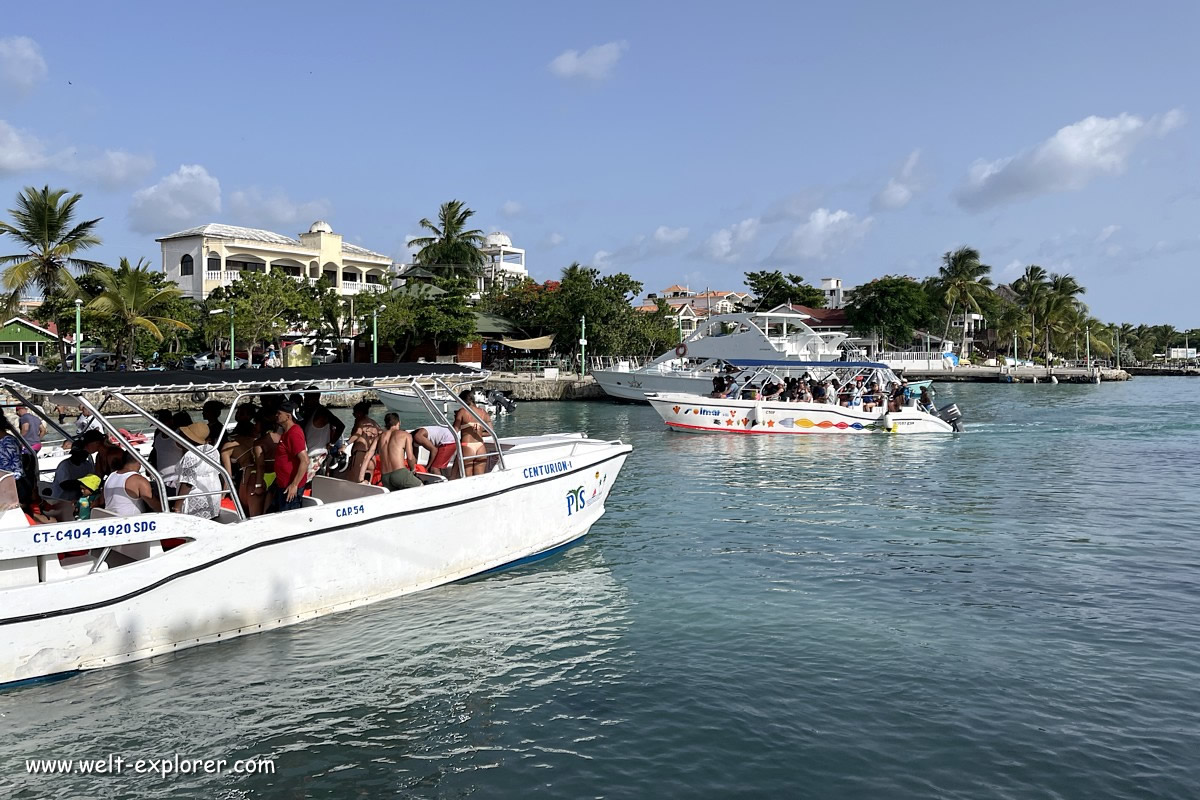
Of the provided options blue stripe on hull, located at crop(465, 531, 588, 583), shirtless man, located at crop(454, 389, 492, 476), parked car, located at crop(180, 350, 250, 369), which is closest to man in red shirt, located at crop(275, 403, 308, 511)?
shirtless man, located at crop(454, 389, 492, 476)

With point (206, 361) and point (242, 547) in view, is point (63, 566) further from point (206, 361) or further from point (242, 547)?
point (206, 361)

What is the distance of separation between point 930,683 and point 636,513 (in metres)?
8.63

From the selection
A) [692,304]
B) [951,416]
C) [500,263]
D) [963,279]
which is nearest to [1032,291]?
[963,279]

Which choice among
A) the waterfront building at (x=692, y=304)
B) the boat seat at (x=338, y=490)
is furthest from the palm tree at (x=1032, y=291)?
the boat seat at (x=338, y=490)

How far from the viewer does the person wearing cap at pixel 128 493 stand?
863cm

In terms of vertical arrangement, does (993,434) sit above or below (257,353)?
below

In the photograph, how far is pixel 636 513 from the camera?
642 inches

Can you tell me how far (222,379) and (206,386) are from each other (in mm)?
297

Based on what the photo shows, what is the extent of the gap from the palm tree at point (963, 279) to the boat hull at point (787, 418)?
62.1 m

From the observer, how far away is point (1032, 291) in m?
100

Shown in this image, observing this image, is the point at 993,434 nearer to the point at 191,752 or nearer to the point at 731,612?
the point at 731,612

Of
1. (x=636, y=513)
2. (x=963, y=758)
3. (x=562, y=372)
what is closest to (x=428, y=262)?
(x=562, y=372)

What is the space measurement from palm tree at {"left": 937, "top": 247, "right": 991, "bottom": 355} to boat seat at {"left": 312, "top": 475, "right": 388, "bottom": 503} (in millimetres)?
86787

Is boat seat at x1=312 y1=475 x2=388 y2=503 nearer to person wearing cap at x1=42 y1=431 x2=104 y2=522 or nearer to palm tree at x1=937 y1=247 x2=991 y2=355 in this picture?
person wearing cap at x1=42 y1=431 x2=104 y2=522
